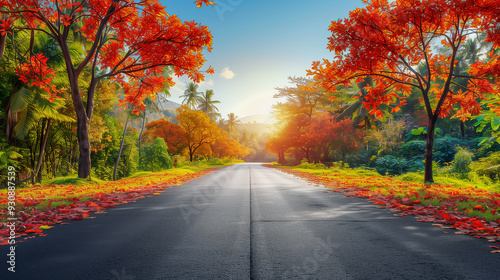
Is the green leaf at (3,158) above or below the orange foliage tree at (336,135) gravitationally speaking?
below

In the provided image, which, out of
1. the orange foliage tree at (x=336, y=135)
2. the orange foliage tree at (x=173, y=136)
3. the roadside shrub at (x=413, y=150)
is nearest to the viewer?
the roadside shrub at (x=413, y=150)

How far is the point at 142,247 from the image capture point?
336 centimetres

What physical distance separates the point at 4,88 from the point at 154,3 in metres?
9.63

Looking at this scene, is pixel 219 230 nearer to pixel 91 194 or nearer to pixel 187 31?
pixel 91 194

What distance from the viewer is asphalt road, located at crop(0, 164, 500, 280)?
2.61 m

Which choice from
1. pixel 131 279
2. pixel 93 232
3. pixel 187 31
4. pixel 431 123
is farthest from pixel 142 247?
pixel 431 123

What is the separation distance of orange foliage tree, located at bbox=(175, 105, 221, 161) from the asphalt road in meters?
32.5

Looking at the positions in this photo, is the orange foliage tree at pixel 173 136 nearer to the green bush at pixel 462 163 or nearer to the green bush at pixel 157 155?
the green bush at pixel 157 155

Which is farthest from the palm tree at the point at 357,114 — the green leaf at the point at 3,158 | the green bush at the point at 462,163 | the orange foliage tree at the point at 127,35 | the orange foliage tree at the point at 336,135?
the green leaf at the point at 3,158

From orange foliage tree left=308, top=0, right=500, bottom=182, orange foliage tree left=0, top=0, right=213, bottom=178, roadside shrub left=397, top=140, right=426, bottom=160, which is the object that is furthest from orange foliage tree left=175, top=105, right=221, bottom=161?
orange foliage tree left=308, top=0, right=500, bottom=182

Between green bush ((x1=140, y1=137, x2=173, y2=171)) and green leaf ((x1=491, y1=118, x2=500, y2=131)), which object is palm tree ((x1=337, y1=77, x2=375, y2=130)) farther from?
green bush ((x1=140, y1=137, x2=173, y2=171))

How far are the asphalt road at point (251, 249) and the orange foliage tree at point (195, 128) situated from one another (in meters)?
32.5

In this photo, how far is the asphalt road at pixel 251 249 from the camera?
261 cm

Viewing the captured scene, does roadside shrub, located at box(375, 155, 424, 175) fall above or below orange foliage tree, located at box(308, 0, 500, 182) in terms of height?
below
